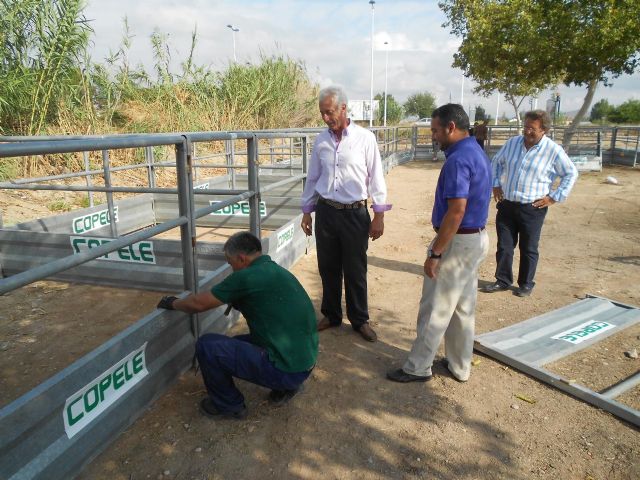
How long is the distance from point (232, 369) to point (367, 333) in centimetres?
139

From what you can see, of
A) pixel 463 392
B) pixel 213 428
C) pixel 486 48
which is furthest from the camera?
pixel 486 48

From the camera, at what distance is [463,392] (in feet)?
9.58

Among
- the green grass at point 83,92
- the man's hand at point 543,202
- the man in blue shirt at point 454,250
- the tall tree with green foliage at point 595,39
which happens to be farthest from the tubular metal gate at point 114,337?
the tall tree with green foliage at point 595,39

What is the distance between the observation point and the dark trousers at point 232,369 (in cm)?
245

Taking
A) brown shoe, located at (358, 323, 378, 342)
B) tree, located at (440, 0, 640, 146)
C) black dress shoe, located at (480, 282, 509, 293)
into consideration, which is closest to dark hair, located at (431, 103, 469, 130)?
brown shoe, located at (358, 323, 378, 342)

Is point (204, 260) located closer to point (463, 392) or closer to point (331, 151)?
point (331, 151)

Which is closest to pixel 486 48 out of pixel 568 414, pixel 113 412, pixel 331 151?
pixel 331 151

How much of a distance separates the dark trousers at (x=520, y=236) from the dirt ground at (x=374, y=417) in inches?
8.7

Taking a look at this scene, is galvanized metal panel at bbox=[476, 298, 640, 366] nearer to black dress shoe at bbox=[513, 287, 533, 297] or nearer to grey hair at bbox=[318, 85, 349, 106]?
black dress shoe at bbox=[513, 287, 533, 297]

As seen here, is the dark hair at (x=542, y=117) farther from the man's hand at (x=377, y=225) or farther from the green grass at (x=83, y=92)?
the green grass at (x=83, y=92)

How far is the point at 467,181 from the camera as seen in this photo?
2.54m

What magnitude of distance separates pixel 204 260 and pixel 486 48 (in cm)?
1395

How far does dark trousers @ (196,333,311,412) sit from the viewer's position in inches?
96.4

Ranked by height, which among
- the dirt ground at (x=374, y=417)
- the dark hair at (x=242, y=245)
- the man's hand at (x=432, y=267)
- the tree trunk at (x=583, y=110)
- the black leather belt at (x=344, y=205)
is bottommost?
the dirt ground at (x=374, y=417)
